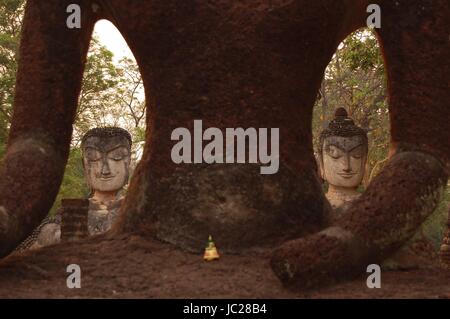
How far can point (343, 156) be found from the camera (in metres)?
9.17

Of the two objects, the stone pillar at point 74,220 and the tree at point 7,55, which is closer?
the stone pillar at point 74,220

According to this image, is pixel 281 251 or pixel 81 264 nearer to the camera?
pixel 281 251

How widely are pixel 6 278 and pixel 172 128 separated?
956mm

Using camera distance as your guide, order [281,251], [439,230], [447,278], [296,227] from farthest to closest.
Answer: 1. [439,230]
2. [296,227]
3. [447,278]
4. [281,251]

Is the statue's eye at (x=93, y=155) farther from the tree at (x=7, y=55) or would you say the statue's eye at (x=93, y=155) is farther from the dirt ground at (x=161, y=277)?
the tree at (x=7, y=55)

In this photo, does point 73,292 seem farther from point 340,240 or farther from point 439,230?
point 439,230

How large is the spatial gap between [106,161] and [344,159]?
2.96 metres

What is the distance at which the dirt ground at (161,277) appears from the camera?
2.72 m

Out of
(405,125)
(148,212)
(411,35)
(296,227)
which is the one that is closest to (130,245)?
(148,212)

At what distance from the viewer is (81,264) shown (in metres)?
3.10

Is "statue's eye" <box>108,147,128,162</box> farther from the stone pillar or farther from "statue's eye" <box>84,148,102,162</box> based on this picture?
the stone pillar

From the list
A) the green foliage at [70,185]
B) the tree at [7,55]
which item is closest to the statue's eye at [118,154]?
the tree at [7,55]

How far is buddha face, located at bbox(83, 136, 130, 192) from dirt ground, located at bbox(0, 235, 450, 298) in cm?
577

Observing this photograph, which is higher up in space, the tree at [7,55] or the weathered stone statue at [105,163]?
the tree at [7,55]
